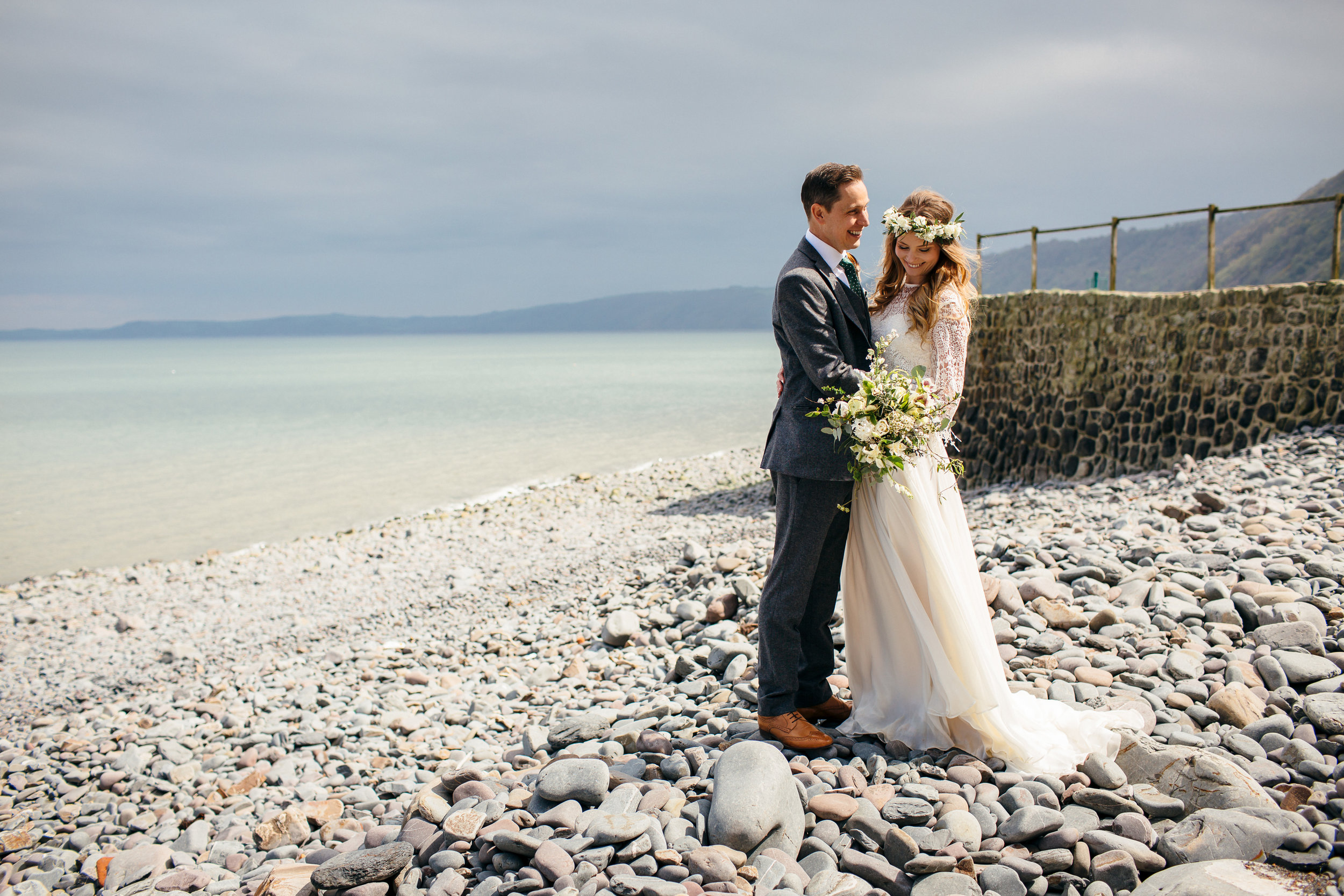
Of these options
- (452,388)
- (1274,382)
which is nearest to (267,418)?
(452,388)

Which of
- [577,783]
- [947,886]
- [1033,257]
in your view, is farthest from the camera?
[1033,257]

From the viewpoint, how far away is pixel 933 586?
3152 mm

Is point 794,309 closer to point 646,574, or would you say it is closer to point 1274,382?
point 646,574

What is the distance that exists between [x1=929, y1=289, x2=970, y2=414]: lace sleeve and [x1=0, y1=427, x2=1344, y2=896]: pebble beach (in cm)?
A: 148

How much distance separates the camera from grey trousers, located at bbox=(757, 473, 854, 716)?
3307 mm

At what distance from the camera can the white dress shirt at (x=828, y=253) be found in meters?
3.20

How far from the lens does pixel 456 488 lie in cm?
1989

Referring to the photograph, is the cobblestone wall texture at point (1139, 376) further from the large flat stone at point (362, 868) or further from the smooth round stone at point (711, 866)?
the large flat stone at point (362, 868)

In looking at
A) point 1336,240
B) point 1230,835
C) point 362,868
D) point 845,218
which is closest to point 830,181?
point 845,218

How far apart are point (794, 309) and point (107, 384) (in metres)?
75.8

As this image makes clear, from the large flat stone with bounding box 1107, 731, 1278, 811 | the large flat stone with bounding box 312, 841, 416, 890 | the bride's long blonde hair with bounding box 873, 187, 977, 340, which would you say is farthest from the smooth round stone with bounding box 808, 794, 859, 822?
the bride's long blonde hair with bounding box 873, 187, 977, 340

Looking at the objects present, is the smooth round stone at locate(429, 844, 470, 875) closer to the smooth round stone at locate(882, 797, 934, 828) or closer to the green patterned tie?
the smooth round stone at locate(882, 797, 934, 828)

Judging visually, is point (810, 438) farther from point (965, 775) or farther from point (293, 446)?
point (293, 446)

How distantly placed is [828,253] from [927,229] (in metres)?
0.41
